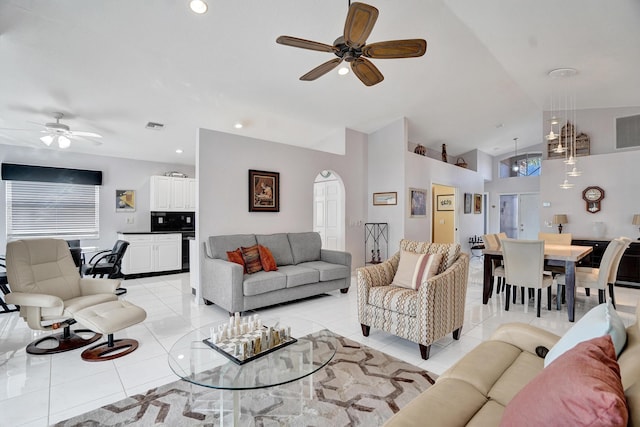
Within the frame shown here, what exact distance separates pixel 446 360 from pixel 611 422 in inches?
83.8

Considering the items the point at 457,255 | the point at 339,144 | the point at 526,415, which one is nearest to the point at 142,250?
the point at 339,144

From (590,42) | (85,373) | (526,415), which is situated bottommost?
(85,373)

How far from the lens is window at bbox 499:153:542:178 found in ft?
29.9

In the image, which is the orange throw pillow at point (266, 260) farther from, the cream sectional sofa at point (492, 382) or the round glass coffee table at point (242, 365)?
the cream sectional sofa at point (492, 382)

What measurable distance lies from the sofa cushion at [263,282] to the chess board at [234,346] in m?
1.51

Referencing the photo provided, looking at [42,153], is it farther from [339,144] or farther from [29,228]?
[339,144]

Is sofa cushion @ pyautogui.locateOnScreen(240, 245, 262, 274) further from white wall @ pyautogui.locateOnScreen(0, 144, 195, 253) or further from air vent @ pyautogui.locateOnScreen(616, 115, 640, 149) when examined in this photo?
air vent @ pyautogui.locateOnScreen(616, 115, 640, 149)

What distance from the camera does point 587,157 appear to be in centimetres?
598

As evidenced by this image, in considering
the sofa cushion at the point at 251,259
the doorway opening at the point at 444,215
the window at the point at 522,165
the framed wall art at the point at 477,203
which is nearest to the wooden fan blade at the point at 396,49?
the sofa cushion at the point at 251,259

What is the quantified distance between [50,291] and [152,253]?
3245mm

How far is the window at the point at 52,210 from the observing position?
17.4 feet

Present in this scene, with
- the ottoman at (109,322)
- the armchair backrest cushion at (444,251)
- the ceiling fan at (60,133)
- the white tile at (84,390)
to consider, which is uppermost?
the ceiling fan at (60,133)

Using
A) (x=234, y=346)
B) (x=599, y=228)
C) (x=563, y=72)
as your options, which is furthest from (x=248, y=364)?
(x=599, y=228)

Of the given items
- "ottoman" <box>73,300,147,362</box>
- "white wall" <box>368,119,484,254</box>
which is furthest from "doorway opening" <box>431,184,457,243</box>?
"ottoman" <box>73,300,147,362</box>
